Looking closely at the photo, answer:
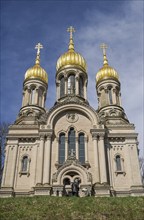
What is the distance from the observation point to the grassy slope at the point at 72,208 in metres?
13.4

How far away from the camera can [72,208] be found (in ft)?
A: 47.5

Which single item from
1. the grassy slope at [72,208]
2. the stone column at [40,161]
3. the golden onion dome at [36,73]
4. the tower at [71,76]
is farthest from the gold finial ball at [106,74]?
the grassy slope at [72,208]

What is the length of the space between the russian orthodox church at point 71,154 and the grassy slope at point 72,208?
4.76 metres

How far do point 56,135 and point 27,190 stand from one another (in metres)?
4.96

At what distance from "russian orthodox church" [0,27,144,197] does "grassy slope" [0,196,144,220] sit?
4.76 metres

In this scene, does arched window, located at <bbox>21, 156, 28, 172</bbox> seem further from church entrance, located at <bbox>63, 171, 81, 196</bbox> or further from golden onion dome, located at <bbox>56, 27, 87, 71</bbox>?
golden onion dome, located at <bbox>56, 27, 87, 71</bbox>

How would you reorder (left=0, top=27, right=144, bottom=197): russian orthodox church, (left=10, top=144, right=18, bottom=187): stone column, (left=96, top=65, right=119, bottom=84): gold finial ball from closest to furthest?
(left=0, top=27, right=144, bottom=197): russian orthodox church, (left=10, top=144, right=18, bottom=187): stone column, (left=96, top=65, right=119, bottom=84): gold finial ball

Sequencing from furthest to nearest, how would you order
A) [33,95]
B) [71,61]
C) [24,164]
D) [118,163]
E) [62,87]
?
[71,61] → [33,95] → [62,87] → [118,163] → [24,164]

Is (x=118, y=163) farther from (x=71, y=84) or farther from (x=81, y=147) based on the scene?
(x=71, y=84)

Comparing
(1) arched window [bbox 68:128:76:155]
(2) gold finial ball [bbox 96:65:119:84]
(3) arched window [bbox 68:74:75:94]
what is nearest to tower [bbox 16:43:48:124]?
(3) arched window [bbox 68:74:75:94]

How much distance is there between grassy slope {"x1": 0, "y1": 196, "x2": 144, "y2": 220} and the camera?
527 inches

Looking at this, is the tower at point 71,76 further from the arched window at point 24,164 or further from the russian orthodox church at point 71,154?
the arched window at point 24,164

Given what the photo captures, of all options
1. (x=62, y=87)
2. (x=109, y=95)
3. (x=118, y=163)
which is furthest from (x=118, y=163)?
(x=62, y=87)

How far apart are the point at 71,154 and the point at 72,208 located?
8.12 metres
